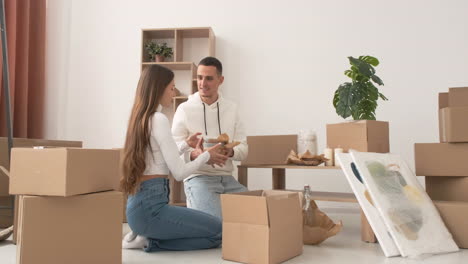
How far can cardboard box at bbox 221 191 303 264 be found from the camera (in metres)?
1.68

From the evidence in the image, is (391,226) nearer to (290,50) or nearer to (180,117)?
(180,117)

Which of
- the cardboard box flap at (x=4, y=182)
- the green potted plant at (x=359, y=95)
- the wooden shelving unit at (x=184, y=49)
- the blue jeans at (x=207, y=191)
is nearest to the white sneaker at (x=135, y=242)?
the blue jeans at (x=207, y=191)

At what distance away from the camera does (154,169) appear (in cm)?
186

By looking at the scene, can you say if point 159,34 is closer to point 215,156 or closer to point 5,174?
point 5,174

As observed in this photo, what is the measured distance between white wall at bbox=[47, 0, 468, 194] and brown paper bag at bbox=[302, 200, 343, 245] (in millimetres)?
1338

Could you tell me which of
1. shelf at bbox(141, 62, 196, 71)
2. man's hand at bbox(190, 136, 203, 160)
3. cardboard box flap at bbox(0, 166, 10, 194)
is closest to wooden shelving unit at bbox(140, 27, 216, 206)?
shelf at bbox(141, 62, 196, 71)

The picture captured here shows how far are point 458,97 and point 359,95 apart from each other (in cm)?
55

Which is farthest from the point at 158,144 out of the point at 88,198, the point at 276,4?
the point at 276,4

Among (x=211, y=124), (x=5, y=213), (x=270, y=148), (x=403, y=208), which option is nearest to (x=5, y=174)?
(x=5, y=213)

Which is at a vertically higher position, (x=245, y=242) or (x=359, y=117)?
(x=359, y=117)

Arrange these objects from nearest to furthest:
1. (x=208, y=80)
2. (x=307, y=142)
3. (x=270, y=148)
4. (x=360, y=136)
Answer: (x=360, y=136), (x=208, y=80), (x=307, y=142), (x=270, y=148)

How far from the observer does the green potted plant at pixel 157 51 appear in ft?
11.8

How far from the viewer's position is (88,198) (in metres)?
1.55

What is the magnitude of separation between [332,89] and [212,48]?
1097 millimetres
